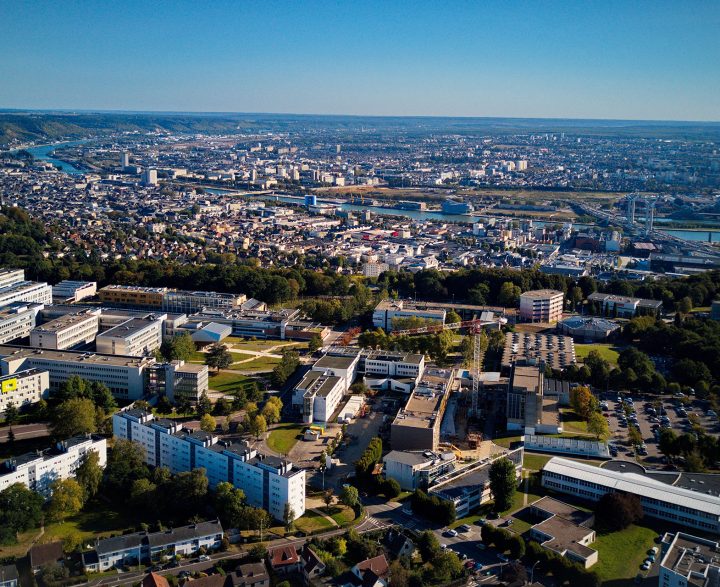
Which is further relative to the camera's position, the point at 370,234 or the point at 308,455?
the point at 370,234

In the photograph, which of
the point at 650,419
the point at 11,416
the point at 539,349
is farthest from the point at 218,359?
the point at 650,419

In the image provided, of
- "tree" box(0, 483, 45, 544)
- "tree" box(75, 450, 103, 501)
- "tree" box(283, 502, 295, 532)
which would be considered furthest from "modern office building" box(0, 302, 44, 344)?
"tree" box(283, 502, 295, 532)

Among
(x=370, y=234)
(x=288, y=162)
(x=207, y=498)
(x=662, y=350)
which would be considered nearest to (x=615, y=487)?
(x=207, y=498)

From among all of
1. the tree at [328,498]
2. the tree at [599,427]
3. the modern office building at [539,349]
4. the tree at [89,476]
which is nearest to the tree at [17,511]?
the tree at [89,476]

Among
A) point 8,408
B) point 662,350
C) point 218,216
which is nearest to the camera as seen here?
point 8,408

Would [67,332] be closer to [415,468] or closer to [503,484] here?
[415,468]

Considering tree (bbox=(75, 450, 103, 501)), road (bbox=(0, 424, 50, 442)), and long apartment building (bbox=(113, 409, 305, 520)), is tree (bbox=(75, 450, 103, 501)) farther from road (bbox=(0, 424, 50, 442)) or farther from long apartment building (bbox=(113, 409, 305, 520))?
road (bbox=(0, 424, 50, 442))

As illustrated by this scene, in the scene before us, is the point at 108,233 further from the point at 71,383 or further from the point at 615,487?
the point at 615,487
